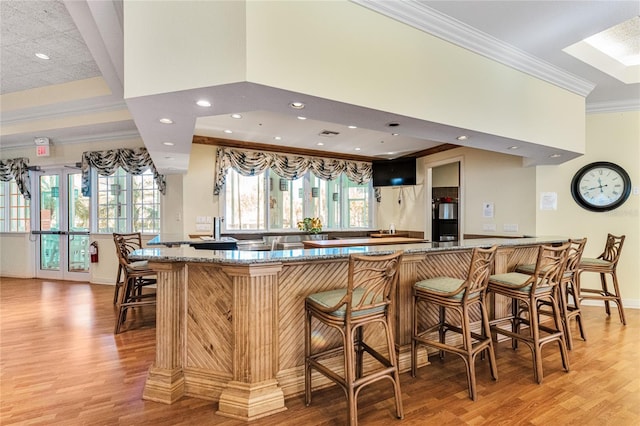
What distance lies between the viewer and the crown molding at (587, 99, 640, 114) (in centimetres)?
423

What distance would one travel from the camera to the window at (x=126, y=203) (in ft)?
18.6

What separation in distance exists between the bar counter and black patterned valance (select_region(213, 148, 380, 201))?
3442 millimetres

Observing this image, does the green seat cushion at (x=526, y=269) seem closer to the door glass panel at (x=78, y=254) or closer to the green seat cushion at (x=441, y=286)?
the green seat cushion at (x=441, y=286)

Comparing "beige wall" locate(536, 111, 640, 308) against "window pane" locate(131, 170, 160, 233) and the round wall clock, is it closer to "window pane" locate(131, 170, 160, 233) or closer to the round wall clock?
the round wall clock

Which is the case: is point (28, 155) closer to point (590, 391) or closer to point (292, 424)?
point (292, 424)

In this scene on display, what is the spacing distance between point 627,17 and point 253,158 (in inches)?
197

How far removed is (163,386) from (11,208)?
6.89m

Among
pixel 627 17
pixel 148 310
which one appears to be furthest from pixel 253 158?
pixel 627 17

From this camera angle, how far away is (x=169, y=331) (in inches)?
87.8

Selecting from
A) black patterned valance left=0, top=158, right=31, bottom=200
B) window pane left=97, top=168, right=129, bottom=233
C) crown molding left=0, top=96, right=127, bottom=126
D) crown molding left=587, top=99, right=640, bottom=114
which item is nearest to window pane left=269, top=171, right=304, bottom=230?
window pane left=97, top=168, right=129, bottom=233

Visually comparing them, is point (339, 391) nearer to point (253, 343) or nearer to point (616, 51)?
point (253, 343)

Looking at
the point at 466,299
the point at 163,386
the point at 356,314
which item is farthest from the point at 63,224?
the point at 466,299

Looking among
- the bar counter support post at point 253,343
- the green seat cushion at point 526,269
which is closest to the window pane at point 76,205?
the bar counter support post at point 253,343

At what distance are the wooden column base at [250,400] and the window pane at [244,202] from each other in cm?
403
